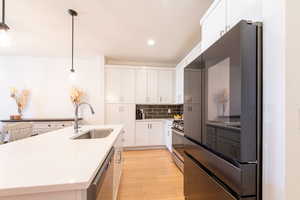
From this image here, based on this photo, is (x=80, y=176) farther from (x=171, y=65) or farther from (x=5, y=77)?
(x=5, y=77)

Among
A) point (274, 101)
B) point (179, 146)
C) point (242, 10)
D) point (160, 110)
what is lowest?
point (179, 146)

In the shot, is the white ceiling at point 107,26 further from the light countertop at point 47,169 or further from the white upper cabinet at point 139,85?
the light countertop at point 47,169

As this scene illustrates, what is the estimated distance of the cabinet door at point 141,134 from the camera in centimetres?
422

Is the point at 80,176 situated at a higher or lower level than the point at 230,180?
higher

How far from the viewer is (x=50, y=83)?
430 cm

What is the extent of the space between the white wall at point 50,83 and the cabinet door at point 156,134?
1.38 metres

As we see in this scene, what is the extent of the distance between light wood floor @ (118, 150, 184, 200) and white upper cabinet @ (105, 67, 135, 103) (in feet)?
4.99

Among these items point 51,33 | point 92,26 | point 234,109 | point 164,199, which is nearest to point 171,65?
point 92,26

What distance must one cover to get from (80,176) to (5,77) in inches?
199

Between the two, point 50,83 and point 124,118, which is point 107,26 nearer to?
point 124,118

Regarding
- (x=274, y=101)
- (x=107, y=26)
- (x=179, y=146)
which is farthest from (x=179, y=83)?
(x=274, y=101)

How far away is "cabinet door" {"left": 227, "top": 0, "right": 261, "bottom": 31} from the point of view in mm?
944

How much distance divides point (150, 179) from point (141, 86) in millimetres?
2486

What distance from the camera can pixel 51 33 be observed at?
2.94 metres
